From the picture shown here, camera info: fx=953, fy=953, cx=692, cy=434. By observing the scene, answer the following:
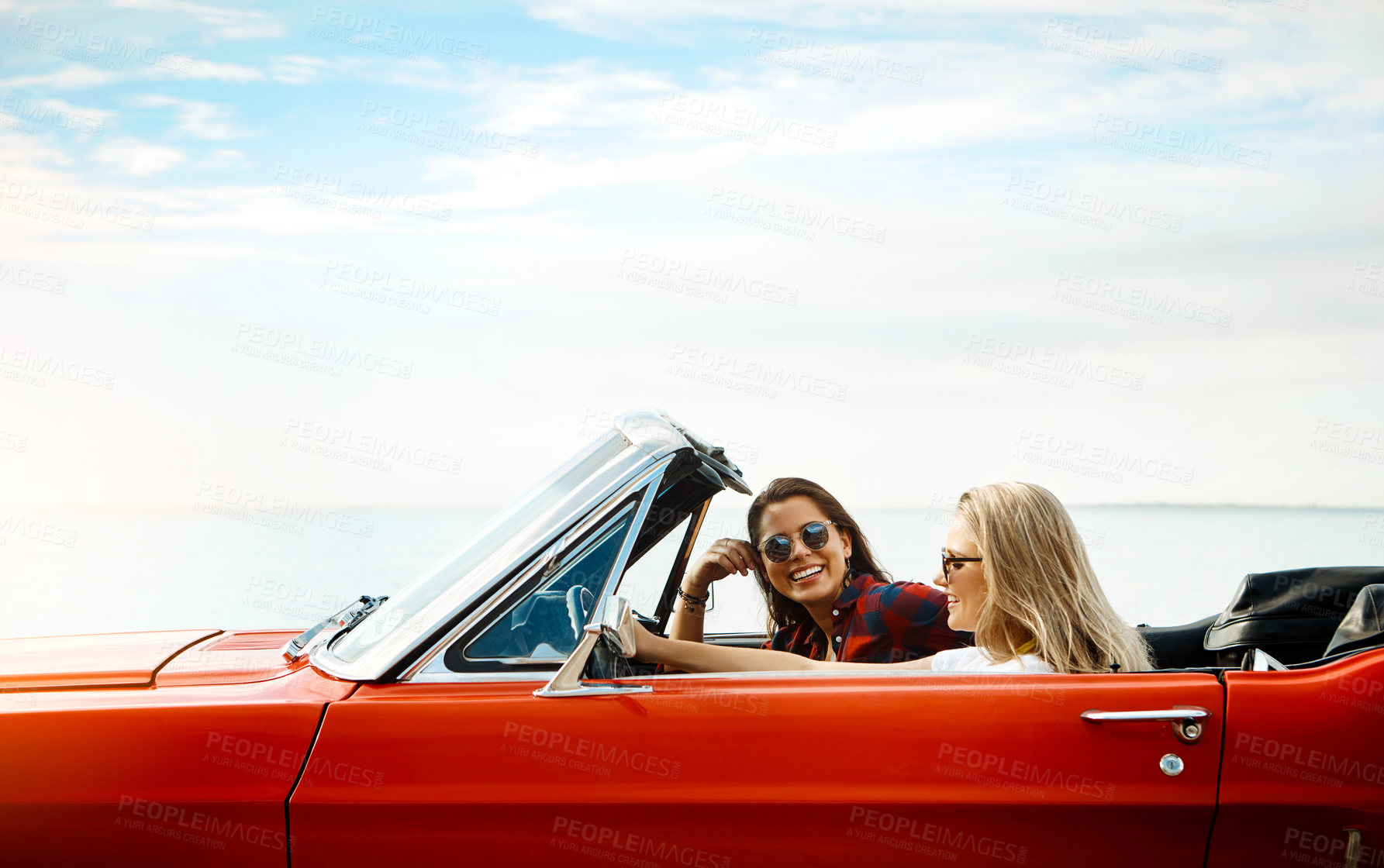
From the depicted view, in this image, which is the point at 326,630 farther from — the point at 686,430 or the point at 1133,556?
the point at 1133,556

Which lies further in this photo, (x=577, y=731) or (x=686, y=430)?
(x=686, y=430)

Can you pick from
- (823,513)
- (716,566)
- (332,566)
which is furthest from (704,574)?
(332,566)

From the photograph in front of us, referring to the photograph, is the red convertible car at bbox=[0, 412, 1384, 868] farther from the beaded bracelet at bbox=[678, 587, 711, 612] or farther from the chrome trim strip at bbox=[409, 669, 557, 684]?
the beaded bracelet at bbox=[678, 587, 711, 612]

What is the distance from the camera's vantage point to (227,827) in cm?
194

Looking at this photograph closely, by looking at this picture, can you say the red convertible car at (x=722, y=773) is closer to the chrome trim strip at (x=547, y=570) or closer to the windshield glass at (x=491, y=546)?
the chrome trim strip at (x=547, y=570)

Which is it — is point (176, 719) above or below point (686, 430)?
below

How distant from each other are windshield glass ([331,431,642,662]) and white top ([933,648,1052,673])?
92 centimetres

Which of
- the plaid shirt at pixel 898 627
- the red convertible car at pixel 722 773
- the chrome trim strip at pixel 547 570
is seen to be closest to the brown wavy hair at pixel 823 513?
the plaid shirt at pixel 898 627

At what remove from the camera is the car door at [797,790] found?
1.93 metres

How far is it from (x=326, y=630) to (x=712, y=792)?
1.20m

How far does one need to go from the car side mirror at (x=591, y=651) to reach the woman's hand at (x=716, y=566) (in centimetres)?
97

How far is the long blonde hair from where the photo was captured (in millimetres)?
2238

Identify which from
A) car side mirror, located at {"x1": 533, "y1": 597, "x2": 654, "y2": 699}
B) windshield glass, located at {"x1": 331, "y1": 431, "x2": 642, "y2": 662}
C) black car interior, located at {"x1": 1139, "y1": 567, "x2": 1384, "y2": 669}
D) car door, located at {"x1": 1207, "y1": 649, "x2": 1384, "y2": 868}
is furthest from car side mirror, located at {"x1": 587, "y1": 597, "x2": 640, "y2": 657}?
black car interior, located at {"x1": 1139, "y1": 567, "x2": 1384, "y2": 669}

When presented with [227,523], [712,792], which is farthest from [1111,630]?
[227,523]
